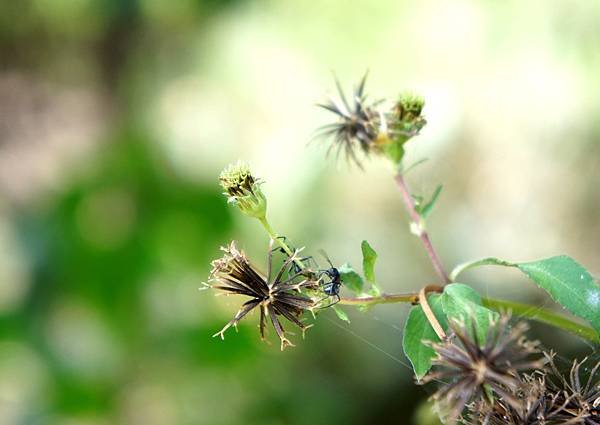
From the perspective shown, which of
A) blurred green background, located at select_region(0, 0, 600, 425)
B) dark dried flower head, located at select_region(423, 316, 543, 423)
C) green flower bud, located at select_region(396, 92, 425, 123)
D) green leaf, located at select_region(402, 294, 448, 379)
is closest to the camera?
dark dried flower head, located at select_region(423, 316, 543, 423)

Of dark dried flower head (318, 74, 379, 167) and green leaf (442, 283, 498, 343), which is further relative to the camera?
dark dried flower head (318, 74, 379, 167)

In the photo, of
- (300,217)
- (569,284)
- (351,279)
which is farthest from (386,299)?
(300,217)

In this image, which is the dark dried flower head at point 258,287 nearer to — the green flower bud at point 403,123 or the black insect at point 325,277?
the black insect at point 325,277

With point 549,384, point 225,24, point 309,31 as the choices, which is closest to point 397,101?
point 549,384

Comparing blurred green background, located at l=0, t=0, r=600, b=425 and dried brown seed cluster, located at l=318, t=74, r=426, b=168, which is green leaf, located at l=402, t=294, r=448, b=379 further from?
blurred green background, located at l=0, t=0, r=600, b=425

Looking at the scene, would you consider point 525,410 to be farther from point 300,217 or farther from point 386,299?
point 300,217

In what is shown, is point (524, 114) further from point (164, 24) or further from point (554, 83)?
point (164, 24)

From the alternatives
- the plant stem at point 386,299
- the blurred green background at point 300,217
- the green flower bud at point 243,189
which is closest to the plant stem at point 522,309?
the plant stem at point 386,299

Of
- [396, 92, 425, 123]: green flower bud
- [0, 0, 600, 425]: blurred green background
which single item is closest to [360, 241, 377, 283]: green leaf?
[396, 92, 425, 123]: green flower bud
